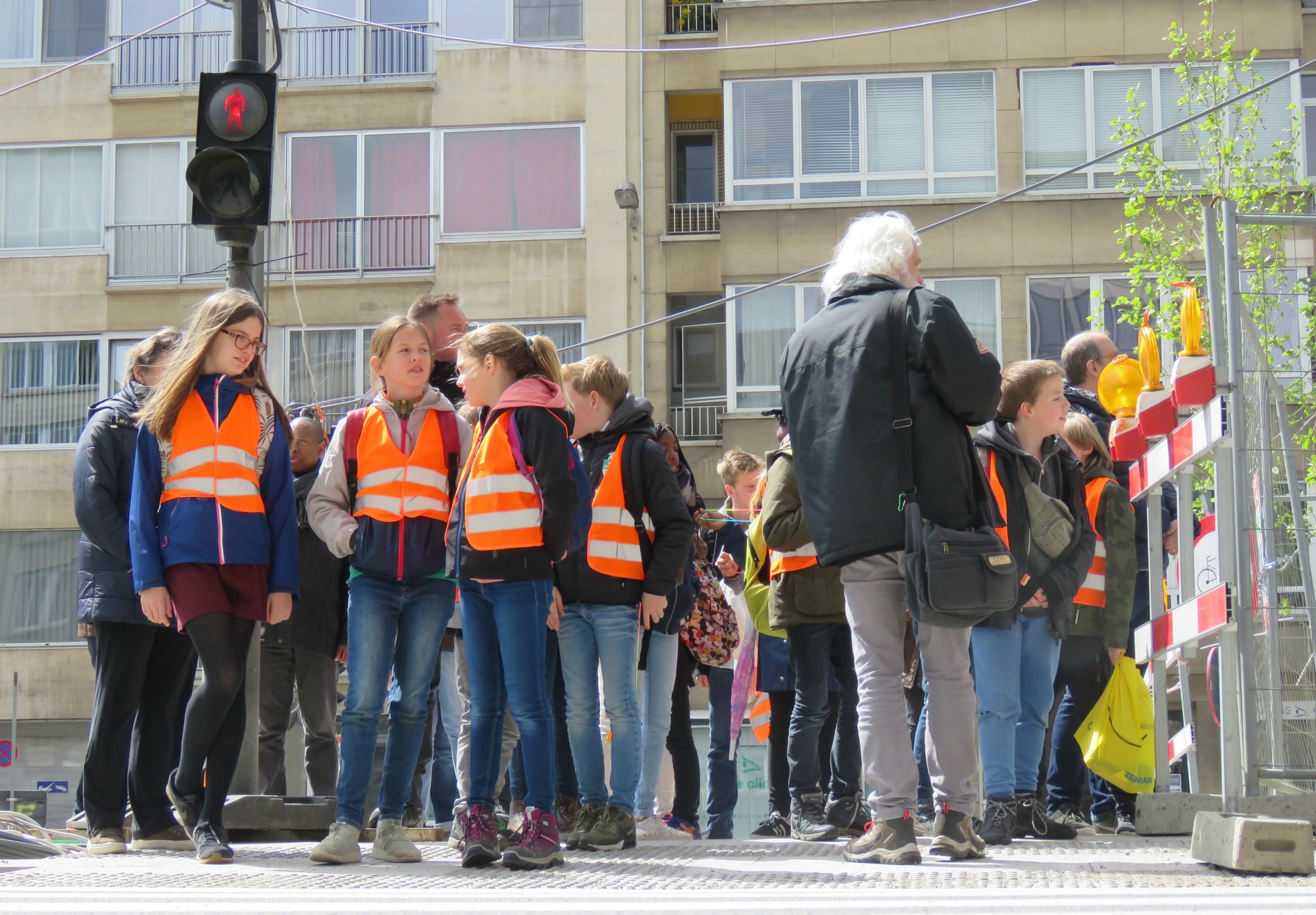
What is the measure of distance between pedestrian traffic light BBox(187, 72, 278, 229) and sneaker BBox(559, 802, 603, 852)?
10.1 ft

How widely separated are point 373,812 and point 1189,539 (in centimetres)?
386

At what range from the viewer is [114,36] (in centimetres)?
2633

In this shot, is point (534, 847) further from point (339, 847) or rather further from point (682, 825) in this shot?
point (682, 825)

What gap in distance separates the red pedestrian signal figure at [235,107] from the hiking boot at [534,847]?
399 centimetres

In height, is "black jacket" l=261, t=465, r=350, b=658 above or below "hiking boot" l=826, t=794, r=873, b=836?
above

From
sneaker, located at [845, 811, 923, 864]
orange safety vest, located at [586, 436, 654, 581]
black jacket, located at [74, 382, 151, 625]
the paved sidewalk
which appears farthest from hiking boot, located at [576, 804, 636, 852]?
black jacket, located at [74, 382, 151, 625]

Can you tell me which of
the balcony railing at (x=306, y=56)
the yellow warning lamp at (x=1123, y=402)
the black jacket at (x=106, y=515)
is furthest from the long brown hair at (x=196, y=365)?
the balcony railing at (x=306, y=56)

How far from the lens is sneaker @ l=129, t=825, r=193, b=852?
605 centimetres

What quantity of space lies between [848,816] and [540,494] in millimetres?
2606

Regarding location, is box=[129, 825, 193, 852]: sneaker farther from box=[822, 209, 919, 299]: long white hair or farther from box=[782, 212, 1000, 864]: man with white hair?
box=[822, 209, 919, 299]: long white hair

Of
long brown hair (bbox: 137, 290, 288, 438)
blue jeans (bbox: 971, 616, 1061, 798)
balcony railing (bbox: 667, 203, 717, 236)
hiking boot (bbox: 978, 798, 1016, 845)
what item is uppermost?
balcony railing (bbox: 667, 203, 717, 236)

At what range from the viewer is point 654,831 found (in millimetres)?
7555

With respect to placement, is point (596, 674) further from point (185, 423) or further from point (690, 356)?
point (690, 356)

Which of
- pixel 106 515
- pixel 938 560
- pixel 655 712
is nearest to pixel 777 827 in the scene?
pixel 655 712
